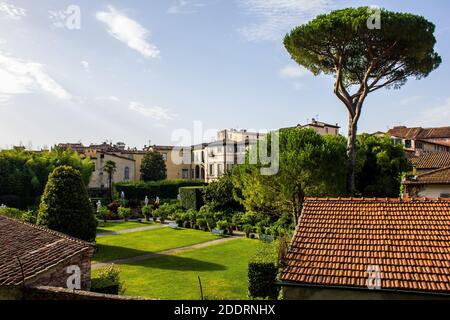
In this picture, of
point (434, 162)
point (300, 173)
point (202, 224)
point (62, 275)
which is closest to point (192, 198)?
point (202, 224)

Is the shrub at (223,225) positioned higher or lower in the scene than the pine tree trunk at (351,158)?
lower

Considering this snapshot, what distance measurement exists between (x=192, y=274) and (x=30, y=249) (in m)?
8.41

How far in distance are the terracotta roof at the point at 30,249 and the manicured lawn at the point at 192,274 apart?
4338 mm

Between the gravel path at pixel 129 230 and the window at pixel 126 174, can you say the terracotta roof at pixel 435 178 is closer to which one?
the gravel path at pixel 129 230

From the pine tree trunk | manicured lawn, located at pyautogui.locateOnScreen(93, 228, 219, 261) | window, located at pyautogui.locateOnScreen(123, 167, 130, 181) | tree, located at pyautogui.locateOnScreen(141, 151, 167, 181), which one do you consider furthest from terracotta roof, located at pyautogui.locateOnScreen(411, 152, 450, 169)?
window, located at pyautogui.locateOnScreen(123, 167, 130, 181)

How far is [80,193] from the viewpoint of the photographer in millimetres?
21719

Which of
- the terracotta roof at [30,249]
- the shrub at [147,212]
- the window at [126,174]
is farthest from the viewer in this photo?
the window at [126,174]

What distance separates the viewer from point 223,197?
39.0 meters

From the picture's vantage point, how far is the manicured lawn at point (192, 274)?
15.8 m

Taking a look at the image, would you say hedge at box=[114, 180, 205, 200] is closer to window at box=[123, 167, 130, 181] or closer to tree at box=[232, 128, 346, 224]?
window at box=[123, 167, 130, 181]

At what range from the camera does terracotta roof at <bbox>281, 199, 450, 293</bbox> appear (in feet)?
29.8

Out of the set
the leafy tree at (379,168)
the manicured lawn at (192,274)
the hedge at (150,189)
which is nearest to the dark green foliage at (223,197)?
the leafy tree at (379,168)

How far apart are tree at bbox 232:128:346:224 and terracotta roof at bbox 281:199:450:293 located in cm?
1189

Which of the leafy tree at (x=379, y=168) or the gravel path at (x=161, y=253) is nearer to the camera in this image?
the gravel path at (x=161, y=253)
